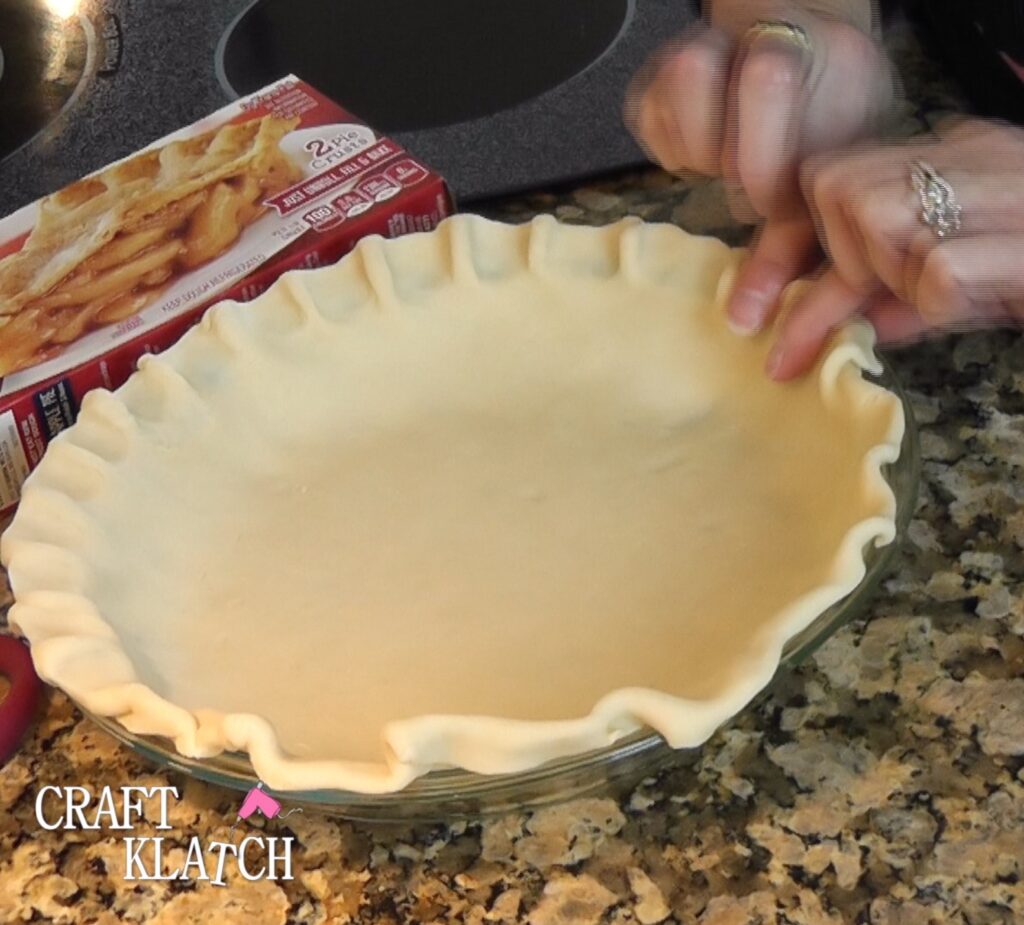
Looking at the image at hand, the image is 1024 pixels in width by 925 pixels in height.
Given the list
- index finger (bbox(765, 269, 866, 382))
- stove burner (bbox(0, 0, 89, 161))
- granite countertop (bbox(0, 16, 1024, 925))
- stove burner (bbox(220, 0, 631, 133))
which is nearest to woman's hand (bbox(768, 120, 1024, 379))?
index finger (bbox(765, 269, 866, 382))

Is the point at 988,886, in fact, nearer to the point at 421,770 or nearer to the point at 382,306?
the point at 421,770

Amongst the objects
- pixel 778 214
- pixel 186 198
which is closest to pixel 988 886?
pixel 778 214

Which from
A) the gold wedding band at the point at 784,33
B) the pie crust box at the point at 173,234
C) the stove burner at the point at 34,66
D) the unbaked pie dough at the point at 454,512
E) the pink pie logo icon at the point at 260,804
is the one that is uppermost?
the gold wedding band at the point at 784,33

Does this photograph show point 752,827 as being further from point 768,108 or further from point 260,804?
point 768,108

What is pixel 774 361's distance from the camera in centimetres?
61

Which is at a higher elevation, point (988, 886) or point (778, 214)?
point (778, 214)

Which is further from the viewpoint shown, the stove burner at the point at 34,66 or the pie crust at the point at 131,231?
the stove burner at the point at 34,66

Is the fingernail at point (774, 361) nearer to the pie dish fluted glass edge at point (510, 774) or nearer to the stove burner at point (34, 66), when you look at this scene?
the pie dish fluted glass edge at point (510, 774)

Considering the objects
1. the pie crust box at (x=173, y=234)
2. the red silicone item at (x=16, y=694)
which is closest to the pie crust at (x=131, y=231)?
the pie crust box at (x=173, y=234)

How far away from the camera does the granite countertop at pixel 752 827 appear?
1.56ft

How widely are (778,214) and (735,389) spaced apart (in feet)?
0.30

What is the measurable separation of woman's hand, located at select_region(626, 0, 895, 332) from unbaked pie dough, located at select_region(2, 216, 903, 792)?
0.03 meters

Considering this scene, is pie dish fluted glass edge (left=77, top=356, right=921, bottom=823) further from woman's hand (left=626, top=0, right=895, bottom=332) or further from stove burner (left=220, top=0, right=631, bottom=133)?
stove burner (left=220, top=0, right=631, bottom=133)

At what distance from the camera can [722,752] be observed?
0.52 meters
